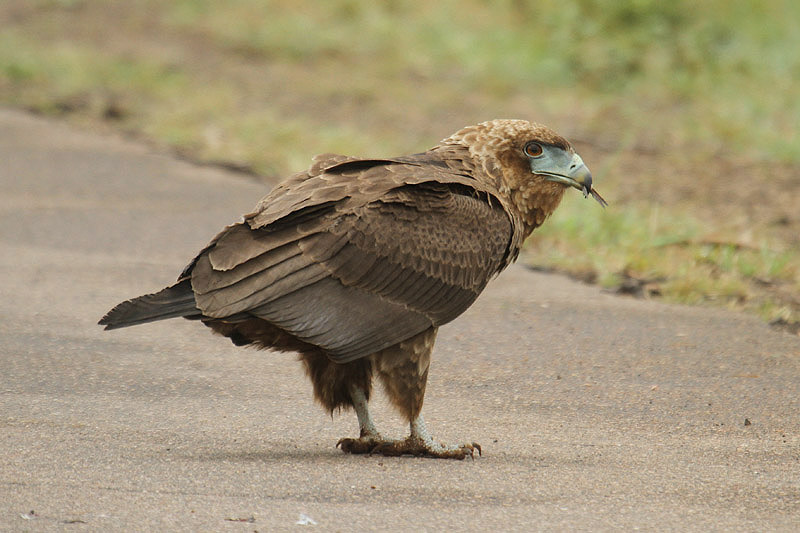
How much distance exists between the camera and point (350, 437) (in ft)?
15.6

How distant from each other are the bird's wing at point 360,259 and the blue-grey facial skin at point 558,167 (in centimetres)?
36

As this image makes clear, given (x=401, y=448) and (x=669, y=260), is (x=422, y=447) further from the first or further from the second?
(x=669, y=260)

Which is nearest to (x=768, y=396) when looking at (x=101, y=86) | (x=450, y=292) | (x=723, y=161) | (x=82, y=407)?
(x=450, y=292)

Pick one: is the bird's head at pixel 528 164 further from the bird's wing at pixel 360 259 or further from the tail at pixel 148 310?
the tail at pixel 148 310

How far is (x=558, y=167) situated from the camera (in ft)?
16.5

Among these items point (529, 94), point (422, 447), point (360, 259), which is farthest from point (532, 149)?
point (529, 94)

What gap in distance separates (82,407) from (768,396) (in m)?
2.95

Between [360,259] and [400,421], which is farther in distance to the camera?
[400,421]

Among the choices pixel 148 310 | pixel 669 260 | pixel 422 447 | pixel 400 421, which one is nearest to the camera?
pixel 148 310

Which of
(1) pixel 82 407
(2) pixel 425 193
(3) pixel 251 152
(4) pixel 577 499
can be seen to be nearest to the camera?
(4) pixel 577 499

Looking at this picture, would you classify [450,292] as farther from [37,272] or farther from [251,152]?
[251,152]

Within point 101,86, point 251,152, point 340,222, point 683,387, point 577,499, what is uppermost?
point 101,86

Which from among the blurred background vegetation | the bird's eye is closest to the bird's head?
the bird's eye

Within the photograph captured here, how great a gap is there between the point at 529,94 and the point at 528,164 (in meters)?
8.86
